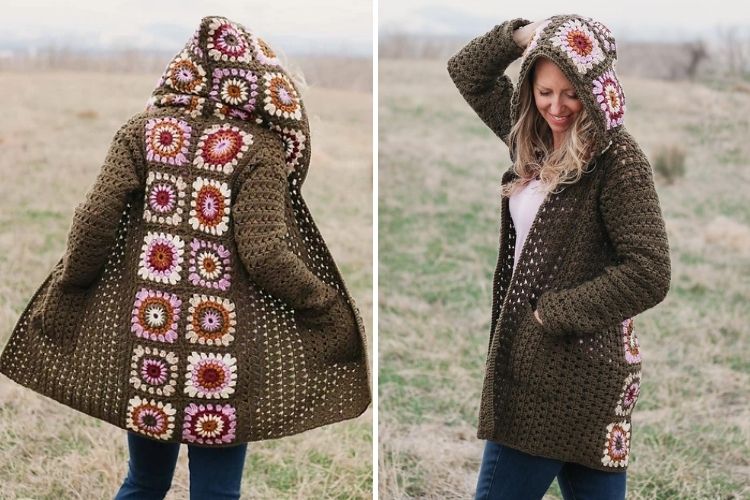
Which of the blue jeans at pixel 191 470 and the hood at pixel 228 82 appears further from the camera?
the blue jeans at pixel 191 470

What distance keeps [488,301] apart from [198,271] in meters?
3.44

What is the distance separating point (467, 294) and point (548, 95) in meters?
3.45

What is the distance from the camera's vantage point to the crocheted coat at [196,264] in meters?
2.28

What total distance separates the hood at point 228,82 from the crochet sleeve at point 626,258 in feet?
2.61

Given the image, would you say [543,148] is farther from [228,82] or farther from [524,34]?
[228,82]

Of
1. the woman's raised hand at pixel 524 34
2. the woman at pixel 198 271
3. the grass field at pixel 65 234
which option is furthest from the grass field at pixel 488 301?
the woman's raised hand at pixel 524 34

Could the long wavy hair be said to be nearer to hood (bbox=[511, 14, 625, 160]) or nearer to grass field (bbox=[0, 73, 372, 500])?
hood (bbox=[511, 14, 625, 160])

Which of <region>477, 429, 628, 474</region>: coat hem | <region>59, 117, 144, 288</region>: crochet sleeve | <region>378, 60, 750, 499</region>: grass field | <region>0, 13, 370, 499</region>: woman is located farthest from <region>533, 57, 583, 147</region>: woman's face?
<region>378, 60, 750, 499</region>: grass field

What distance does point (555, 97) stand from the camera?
7.41 ft

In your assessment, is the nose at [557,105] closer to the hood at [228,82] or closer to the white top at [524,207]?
the white top at [524,207]

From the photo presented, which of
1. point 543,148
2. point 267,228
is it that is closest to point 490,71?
point 543,148

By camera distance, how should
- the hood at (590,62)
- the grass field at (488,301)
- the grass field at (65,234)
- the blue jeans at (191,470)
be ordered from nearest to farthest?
the hood at (590,62) < the blue jeans at (191,470) < the grass field at (65,234) < the grass field at (488,301)

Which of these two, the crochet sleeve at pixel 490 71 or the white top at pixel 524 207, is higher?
the crochet sleeve at pixel 490 71

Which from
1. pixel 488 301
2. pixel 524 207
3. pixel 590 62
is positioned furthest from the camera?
pixel 488 301
